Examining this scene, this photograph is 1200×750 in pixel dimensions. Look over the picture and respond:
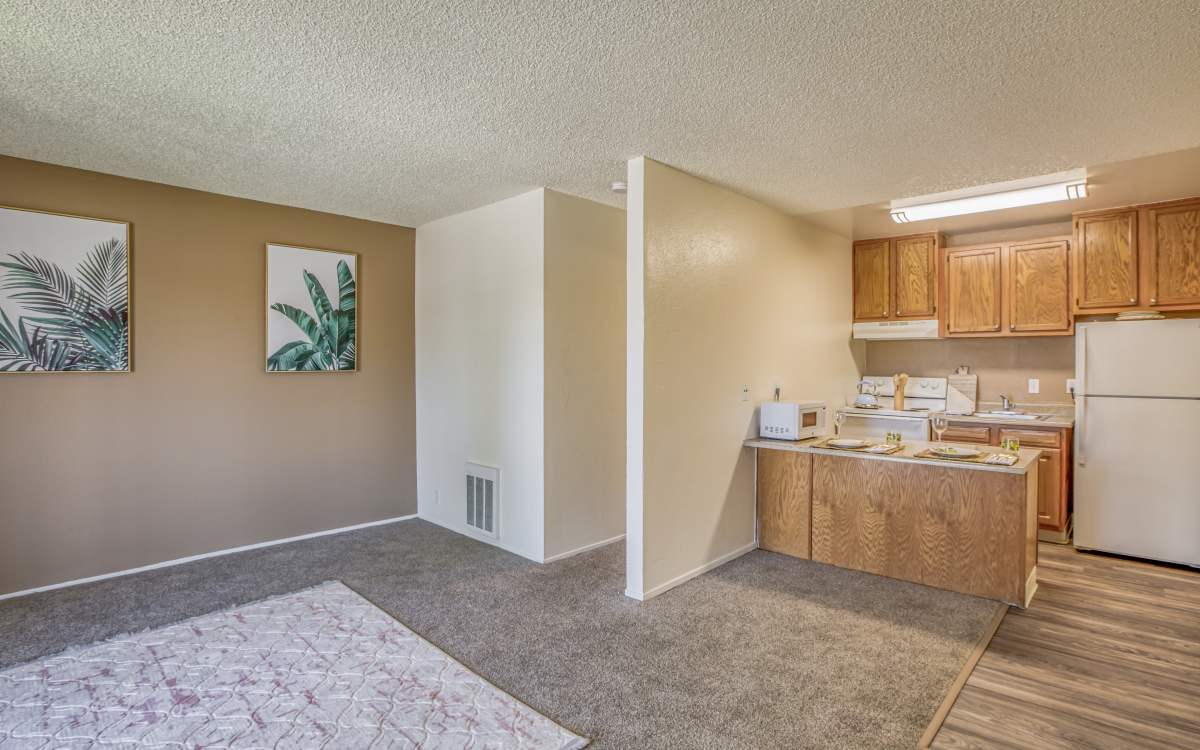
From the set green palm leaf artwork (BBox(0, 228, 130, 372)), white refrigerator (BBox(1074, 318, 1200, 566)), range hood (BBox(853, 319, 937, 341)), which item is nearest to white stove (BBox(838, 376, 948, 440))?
range hood (BBox(853, 319, 937, 341))

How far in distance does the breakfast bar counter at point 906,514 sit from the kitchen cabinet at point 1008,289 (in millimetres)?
1530

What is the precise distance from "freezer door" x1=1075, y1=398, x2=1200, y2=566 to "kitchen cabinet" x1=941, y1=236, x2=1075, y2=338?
892 mm

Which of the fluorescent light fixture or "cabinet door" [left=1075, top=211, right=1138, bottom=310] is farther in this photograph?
"cabinet door" [left=1075, top=211, right=1138, bottom=310]

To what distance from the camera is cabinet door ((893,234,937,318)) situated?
17.4ft

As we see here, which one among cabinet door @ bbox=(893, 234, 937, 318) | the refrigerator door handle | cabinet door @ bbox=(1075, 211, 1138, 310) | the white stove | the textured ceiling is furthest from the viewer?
cabinet door @ bbox=(893, 234, 937, 318)

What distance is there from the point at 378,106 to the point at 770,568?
3408 mm

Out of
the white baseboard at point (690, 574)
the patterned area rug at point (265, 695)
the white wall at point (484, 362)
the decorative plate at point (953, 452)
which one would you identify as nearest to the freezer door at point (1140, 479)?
the decorative plate at point (953, 452)

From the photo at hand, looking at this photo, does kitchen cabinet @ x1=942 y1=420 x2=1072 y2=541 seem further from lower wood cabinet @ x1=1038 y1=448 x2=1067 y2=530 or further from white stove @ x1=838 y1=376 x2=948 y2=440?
white stove @ x1=838 y1=376 x2=948 y2=440

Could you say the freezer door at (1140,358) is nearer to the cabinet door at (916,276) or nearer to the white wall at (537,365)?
the cabinet door at (916,276)

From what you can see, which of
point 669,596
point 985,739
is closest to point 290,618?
point 669,596

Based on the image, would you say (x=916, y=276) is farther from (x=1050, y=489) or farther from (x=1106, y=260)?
(x=1050, y=489)

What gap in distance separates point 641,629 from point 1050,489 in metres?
3.40

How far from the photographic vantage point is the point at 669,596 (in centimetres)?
342

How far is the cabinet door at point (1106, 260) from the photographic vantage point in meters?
4.34
